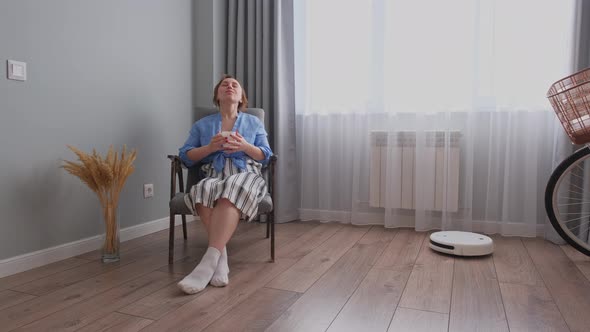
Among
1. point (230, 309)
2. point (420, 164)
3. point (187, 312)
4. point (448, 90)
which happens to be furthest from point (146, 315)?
point (448, 90)

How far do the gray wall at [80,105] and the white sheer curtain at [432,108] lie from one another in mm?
1047

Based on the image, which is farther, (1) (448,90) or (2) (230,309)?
(1) (448,90)

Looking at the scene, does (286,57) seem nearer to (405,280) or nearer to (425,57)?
(425,57)

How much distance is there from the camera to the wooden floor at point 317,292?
1416 millimetres

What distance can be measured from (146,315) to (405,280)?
1.12m

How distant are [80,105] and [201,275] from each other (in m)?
1.23

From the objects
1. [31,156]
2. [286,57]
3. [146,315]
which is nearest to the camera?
[146,315]

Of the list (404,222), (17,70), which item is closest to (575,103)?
(404,222)

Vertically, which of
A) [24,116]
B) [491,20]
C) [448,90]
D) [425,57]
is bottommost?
[24,116]

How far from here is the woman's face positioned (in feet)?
7.59

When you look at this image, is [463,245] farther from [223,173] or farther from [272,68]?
[272,68]

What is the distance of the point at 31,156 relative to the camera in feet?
6.56

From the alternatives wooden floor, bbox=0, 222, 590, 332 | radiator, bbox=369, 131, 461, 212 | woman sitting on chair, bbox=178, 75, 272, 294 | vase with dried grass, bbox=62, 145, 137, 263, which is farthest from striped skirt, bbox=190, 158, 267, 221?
radiator, bbox=369, 131, 461, 212

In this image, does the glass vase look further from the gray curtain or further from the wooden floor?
the gray curtain
